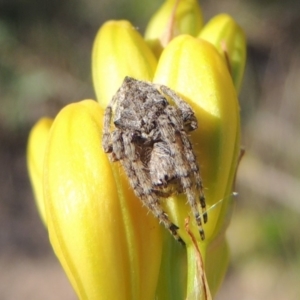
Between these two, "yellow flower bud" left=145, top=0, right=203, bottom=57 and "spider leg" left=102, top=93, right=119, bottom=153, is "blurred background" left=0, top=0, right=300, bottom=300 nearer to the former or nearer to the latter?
"yellow flower bud" left=145, top=0, right=203, bottom=57

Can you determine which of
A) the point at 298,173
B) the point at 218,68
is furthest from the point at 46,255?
the point at 218,68

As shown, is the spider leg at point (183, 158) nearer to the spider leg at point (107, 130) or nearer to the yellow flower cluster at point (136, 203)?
the yellow flower cluster at point (136, 203)

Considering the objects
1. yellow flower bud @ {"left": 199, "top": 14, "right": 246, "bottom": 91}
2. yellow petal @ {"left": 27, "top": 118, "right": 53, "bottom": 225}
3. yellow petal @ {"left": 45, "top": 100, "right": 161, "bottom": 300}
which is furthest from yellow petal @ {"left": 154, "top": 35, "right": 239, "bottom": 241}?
yellow petal @ {"left": 27, "top": 118, "right": 53, "bottom": 225}

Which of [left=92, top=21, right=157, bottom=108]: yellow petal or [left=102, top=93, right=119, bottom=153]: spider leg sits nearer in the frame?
[left=102, top=93, right=119, bottom=153]: spider leg

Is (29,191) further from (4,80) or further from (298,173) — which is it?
(298,173)

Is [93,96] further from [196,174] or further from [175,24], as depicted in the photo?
[196,174]

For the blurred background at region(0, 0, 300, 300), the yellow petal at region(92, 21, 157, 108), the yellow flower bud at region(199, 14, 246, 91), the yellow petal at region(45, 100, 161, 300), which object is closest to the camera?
the yellow petal at region(45, 100, 161, 300)

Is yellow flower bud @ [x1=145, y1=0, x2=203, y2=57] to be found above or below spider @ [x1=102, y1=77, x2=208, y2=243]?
above
